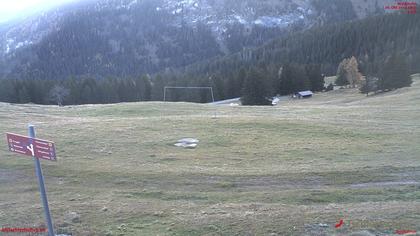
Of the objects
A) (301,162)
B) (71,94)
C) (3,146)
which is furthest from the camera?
(71,94)

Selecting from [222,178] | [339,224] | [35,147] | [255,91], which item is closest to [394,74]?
[255,91]

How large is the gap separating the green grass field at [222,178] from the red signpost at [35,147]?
5.29 metres

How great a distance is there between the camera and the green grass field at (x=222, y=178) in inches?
664

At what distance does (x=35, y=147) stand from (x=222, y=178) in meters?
12.7

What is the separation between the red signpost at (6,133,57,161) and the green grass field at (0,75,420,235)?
5291 mm

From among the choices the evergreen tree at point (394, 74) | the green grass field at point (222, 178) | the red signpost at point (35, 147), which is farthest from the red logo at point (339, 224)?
the evergreen tree at point (394, 74)

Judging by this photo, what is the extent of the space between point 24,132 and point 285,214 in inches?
1122

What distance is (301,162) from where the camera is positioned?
26719 mm

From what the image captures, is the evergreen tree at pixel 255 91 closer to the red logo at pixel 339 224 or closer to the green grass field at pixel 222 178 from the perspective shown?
the green grass field at pixel 222 178

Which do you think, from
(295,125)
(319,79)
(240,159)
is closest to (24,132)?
(240,159)

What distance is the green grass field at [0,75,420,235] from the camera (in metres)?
16.9

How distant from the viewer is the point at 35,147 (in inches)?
492

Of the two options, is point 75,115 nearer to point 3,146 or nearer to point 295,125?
point 3,146

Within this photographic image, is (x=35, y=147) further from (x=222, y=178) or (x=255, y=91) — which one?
(x=255, y=91)
